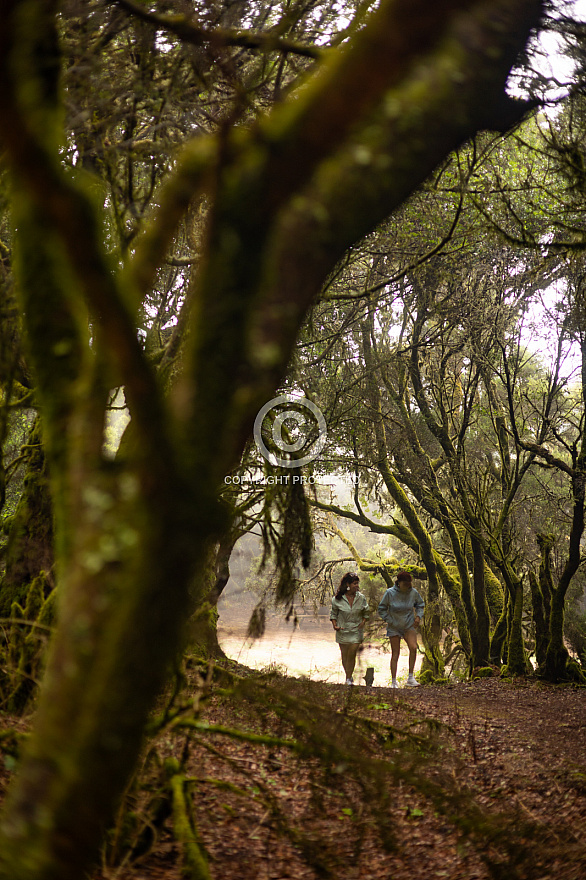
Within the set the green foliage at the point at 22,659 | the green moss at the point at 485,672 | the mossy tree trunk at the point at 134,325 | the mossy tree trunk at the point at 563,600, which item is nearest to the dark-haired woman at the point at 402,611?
the green moss at the point at 485,672

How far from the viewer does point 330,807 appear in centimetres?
348

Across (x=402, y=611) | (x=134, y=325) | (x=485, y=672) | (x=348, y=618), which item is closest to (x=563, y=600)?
(x=485, y=672)

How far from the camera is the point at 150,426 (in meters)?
1.46

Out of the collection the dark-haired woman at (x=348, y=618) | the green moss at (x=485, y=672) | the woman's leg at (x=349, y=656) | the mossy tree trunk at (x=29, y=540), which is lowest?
the green moss at (x=485, y=672)

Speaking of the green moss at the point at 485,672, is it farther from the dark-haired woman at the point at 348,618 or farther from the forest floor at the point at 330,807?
the forest floor at the point at 330,807

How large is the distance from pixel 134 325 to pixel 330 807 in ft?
11.1

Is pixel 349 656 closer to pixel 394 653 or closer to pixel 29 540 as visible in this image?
pixel 394 653

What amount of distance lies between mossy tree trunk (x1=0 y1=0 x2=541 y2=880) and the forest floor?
128 centimetres

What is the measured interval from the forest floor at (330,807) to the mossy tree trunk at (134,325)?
50.4 inches

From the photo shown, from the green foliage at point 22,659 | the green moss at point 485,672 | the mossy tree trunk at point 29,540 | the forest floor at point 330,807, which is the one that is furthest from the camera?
the green moss at point 485,672

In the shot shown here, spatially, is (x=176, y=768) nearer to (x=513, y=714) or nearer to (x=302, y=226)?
(x=302, y=226)

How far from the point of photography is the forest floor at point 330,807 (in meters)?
2.40

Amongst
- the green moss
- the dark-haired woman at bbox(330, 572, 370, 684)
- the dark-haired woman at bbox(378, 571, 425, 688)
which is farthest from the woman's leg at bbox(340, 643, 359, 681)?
the green moss

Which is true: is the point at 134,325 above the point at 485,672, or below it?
above
